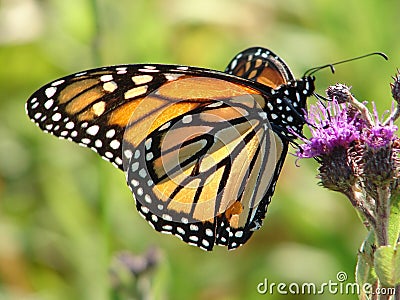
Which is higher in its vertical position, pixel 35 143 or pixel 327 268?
pixel 35 143

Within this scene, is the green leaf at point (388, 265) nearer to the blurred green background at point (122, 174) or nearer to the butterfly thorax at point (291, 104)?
the butterfly thorax at point (291, 104)

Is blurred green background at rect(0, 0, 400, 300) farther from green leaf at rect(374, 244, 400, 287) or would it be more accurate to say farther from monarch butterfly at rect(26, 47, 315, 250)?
green leaf at rect(374, 244, 400, 287)

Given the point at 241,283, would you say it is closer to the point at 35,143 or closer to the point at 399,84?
the point at 35,143

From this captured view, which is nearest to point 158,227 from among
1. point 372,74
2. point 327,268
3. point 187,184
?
point 187,184

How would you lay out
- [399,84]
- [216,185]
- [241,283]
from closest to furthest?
[399,84], [216,185], [241,283]

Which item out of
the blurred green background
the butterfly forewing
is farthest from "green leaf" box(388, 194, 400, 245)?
the blurred green background

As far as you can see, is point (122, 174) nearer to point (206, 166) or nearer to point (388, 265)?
point (206, 166)

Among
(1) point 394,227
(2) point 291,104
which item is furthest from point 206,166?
(1) point 394,227

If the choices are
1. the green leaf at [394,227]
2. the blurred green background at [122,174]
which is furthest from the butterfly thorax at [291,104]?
→ the blurred green background at [122,174]

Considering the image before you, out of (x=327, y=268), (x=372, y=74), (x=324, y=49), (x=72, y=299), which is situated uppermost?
(x=324, y=49)
